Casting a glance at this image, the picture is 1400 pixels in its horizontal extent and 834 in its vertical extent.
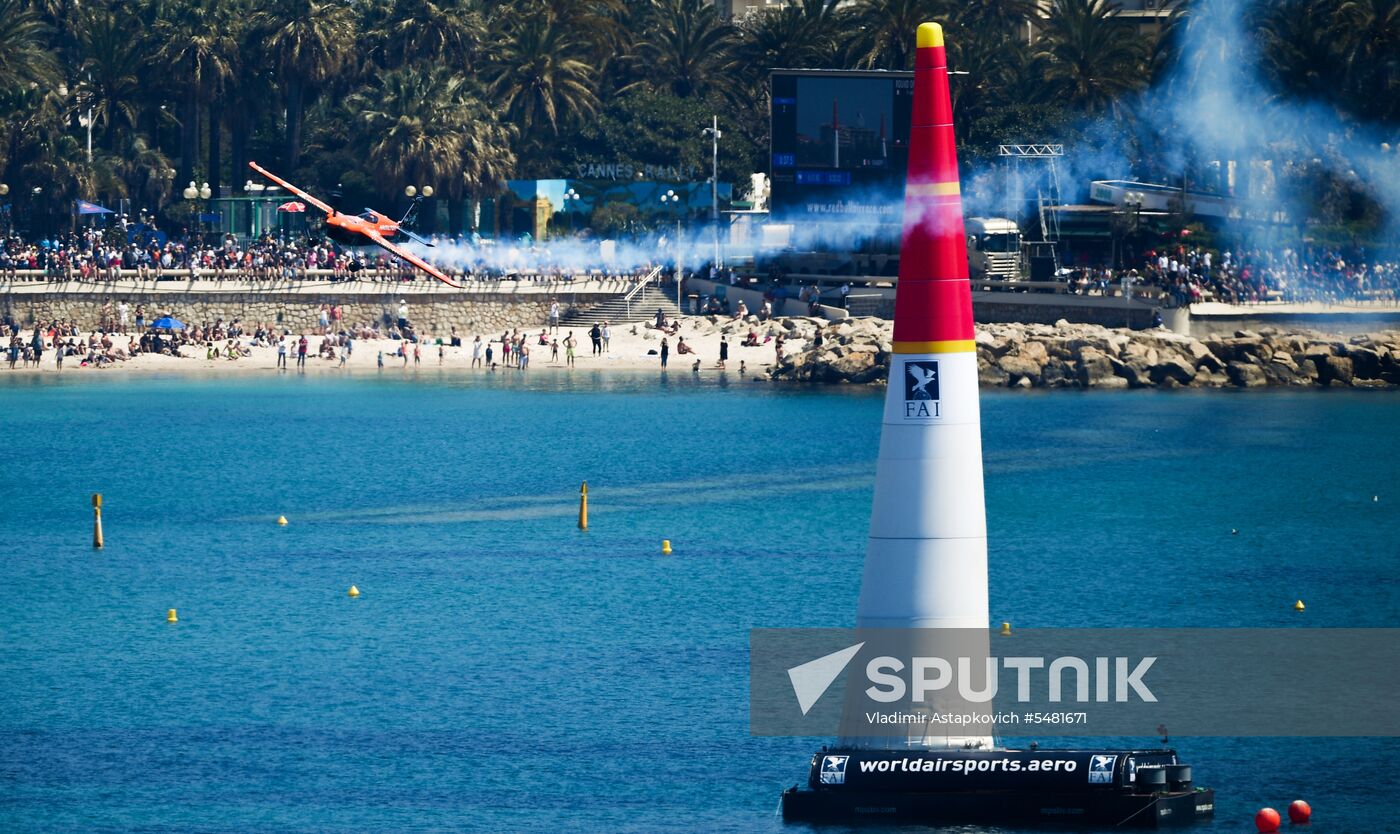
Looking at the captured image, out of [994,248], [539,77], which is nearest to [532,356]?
[539,77]

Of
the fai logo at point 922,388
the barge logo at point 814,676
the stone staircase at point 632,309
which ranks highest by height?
the fai logo at point 922,388

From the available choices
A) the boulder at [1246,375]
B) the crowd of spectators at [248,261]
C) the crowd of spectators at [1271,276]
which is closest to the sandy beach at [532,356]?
the crowd of spectators at [248,261]

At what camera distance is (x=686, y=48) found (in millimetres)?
141875

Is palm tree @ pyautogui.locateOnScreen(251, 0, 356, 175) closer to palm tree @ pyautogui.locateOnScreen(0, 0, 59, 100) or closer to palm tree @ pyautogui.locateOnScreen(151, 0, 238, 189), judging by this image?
palm tree @ pyautogui.locateOnScreen(151, 0, 238, 189)

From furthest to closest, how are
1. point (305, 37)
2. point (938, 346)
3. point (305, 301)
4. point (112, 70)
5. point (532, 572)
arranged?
point (112, 70) → point (305, 37) → point (305, 301) → point (532, 572) → point (938, 346)

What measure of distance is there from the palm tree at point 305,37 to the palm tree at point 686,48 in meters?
20.3

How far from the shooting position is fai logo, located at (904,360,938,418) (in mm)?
28000

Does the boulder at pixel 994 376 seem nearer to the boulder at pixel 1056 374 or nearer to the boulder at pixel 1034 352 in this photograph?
the boulder at pixel 1034 352

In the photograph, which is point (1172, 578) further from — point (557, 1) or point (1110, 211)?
point (557, 1)

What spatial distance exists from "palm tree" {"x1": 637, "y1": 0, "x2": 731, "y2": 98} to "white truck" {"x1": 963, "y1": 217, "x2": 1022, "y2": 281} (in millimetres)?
29594

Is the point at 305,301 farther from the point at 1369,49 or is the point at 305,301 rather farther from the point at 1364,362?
the point at 1369,49

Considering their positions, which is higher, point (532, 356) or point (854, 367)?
point (532, 356)

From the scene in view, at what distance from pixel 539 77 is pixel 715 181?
16.3 meters

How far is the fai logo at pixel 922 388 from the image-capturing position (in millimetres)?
28000
